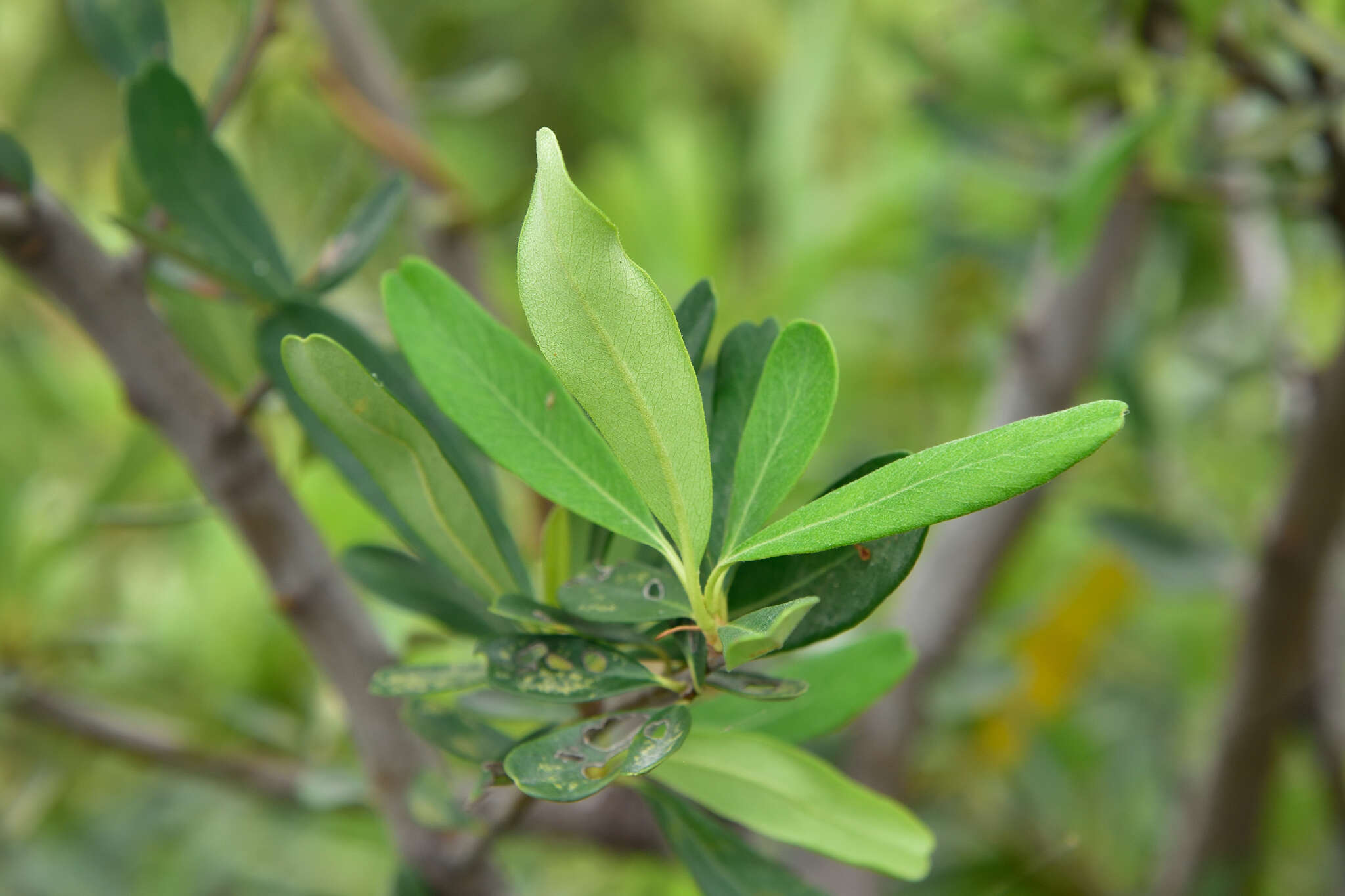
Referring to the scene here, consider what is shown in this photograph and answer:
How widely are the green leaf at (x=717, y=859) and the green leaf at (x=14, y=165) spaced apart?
6.6 inches

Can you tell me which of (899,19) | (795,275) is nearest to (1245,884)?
(795,275)

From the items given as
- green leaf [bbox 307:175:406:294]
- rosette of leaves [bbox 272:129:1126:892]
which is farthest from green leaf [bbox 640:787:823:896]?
green leaf [bbox 307:175:406:294]

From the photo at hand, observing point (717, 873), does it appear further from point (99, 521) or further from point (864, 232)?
point (864, 232)

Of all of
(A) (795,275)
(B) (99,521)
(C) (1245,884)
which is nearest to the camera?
(B) (99,521)

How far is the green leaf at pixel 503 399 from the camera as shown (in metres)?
0.16

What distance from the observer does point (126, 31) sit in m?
0.23

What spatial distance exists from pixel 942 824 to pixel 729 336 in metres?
0.41

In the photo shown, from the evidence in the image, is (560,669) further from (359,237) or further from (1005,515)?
(1005,515)

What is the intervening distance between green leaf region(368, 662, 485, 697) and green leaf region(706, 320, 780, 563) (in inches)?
2.0

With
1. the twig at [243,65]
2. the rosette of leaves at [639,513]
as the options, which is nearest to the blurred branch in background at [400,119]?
the twig at [243,65]

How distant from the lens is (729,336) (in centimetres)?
17

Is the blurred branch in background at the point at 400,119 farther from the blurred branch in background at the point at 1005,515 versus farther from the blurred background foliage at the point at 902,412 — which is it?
the blurred branch in background at the point at 1005,515

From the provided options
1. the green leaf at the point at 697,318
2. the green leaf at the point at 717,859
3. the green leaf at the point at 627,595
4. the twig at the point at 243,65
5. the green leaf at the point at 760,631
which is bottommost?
the green leaf at the point at 717,859

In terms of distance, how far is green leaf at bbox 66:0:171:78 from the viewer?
0.23 meters
